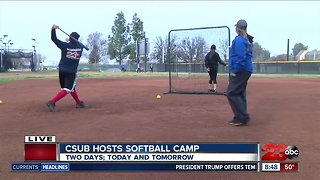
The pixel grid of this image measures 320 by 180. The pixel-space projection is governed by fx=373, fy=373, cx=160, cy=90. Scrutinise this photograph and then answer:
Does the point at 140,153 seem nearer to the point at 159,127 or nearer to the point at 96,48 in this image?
the point at 159,127

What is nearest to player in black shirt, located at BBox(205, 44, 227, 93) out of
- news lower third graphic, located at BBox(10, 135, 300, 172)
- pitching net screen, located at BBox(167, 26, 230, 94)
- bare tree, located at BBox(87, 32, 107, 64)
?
pitching net screen, located at BBox(167, 26, 230, 94)

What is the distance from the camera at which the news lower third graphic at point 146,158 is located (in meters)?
→ 4.09

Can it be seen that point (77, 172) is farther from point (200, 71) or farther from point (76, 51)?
point (200, 71)

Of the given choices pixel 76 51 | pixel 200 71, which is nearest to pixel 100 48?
→ pixel 200 71

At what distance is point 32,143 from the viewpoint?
4355mm

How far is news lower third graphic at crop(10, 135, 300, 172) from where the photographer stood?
13.4 feet

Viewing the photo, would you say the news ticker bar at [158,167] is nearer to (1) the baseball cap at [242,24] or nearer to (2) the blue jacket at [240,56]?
(2) the blue jacket at [240,56]

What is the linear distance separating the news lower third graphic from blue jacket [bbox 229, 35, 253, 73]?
283cm

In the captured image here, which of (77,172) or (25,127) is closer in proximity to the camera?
(77,172)

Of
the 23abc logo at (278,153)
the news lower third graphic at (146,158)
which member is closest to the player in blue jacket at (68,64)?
the news lower third graphic at (146,158)

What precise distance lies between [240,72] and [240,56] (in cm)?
30

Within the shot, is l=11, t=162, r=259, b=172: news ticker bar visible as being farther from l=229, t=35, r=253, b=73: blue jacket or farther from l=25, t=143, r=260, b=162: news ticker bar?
l=229, t=35, r=253, b=73: blue jacket

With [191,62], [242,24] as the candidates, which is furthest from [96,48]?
[242,24]

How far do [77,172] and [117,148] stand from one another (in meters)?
0.53
